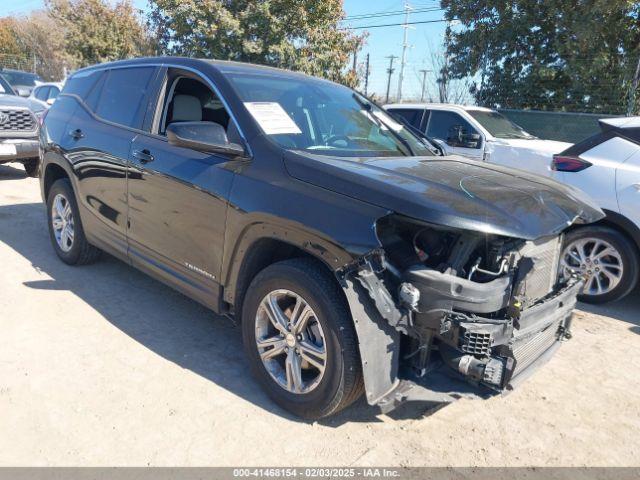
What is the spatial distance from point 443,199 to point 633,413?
205 centimetres

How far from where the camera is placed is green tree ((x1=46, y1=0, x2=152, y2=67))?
25891mm

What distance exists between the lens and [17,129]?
949cm

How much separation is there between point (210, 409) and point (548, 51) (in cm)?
1497

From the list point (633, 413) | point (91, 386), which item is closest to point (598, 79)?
point (633, 413)

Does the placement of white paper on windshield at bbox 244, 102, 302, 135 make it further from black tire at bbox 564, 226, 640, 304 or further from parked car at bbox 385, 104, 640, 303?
black tire at bbox 564, 226, 640, 304

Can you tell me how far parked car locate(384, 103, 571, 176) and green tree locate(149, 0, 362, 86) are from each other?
8.54 m

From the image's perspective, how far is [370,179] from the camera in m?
2.64

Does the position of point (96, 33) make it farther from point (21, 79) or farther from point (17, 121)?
point (17, 121)

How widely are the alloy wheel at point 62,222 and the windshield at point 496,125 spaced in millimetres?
6388

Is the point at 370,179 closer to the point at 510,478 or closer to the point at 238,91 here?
the point at 238,91

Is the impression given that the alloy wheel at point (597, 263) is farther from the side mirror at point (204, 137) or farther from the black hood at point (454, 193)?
the side mirror at point (204, 137)

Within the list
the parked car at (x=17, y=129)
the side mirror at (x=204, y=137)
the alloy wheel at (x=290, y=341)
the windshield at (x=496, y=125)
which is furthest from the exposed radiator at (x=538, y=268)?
the parked car at (x=17, y=129)

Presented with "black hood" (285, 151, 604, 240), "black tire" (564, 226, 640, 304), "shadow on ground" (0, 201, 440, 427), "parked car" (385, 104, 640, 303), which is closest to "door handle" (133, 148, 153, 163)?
"shadow on ground" (0, 201, 440, 427)

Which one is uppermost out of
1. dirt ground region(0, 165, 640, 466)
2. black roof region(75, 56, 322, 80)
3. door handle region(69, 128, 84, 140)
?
black roof region(75, 56, 322, 80)
